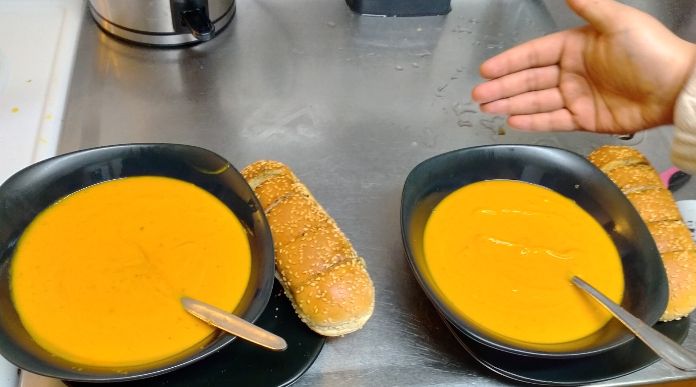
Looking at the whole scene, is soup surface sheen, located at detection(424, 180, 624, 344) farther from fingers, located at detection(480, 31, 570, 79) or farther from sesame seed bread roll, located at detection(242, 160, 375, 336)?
fingers, located at detection(480, 31, 570, 79)

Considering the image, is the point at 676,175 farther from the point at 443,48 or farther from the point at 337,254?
the point at 337,254

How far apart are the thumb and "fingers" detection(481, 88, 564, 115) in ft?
0.48

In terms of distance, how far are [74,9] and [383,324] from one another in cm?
99

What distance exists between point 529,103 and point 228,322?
2.30 feet

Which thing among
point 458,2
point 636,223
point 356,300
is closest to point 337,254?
point 356,300

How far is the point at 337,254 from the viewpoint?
0.81 metres

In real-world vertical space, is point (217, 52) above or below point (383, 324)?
above

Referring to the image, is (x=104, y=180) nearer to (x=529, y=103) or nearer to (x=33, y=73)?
(x=33, y=73)

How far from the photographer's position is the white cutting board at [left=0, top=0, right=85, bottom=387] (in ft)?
3.44

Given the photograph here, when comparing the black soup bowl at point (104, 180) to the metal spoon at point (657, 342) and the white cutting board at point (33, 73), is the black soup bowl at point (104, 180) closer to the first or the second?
the white cutting board at point (33, 73)

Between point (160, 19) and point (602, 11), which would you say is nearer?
point (602, 11)

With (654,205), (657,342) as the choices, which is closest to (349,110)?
(654,205)

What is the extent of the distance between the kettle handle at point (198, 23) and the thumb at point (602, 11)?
2.24 feet

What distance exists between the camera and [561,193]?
0.95 metres
